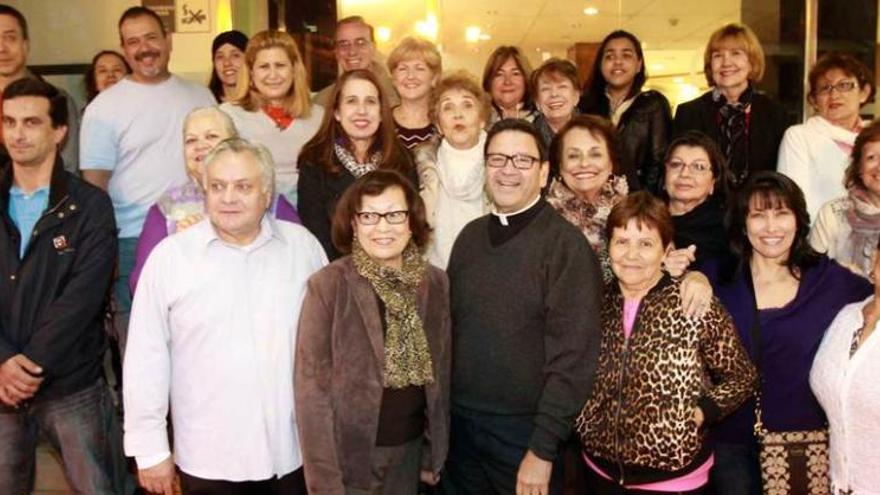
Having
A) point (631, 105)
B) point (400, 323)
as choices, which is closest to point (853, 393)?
point (400, 323)

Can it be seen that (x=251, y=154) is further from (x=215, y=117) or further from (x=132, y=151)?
(x=132, y=151)

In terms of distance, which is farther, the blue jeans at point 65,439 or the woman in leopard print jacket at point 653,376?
Result: the blue jeans at point 65,439

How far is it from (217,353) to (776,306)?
1.99 meters

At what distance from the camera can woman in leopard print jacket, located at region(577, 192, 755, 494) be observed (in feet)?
8.63

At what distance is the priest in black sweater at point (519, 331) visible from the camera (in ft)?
8.89

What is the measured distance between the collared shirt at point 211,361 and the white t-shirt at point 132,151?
1.40 m

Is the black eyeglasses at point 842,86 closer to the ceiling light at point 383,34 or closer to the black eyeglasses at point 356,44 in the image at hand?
the black eyeglasses at point 356,44

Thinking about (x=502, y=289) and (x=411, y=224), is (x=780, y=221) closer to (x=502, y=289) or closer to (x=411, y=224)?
(x=502, y=289)

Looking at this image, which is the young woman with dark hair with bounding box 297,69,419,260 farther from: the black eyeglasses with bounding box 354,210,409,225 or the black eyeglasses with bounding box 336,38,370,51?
the black eyeglasses with bounding box 336,38,370,51

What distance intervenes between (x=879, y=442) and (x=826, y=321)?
0.51 metres

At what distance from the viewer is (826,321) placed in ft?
9.41

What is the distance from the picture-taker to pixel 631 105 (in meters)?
4.54

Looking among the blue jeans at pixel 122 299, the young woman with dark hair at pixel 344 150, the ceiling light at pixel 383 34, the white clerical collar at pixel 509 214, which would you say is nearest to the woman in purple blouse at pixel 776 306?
the white clerical collar at pixel 509 214

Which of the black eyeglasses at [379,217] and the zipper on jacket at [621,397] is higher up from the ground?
the black eyeglasses at [379,217]
